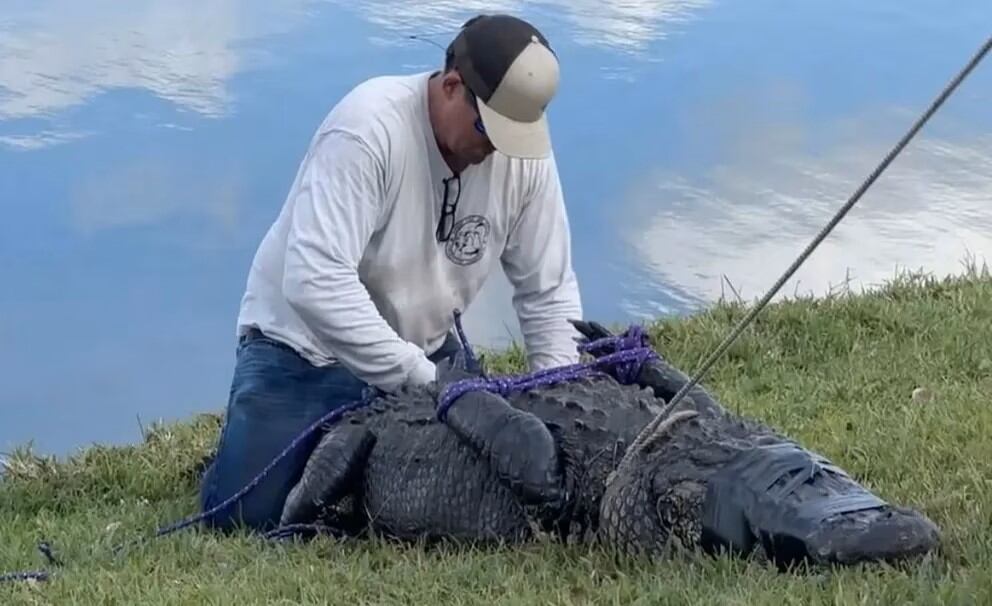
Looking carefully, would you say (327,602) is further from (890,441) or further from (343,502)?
(890,441)

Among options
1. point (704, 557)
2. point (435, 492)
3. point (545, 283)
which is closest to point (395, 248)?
point (545, 283)

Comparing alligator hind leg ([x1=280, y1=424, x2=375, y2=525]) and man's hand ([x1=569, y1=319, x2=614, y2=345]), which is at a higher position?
man's hand ([x1=569, y1=319, x2=614, y2=345])

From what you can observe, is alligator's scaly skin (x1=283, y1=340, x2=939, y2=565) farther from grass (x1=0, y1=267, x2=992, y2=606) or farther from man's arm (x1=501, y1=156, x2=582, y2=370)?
man's arm (x1=501, y1=156, x2=582, y2=370)

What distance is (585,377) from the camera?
3834mm

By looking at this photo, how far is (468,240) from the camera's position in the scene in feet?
13.8

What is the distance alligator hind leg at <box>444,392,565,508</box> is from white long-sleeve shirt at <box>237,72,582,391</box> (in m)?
0.45

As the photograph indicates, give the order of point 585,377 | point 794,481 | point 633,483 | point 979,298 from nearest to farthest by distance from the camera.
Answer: point 794,481
point 633,483
point 585,377
point 979,298

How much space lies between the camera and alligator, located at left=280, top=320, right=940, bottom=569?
299 cm

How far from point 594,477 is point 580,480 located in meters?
0.04

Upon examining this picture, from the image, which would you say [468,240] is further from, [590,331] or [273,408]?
[273,408]

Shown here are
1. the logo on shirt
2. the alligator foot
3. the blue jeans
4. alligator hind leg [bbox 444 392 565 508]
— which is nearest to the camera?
the alligator foot

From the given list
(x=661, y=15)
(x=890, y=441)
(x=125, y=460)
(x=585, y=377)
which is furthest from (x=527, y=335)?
(x=661, y=15)

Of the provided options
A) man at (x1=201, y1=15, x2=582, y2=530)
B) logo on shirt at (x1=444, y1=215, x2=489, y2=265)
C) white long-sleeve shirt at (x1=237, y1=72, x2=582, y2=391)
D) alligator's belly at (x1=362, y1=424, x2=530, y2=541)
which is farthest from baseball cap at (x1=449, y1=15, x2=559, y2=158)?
alligator's belly at (x1=362, y1=424, x2=530, y2=541)

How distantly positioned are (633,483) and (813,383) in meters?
1.90
